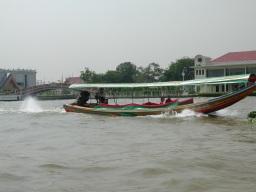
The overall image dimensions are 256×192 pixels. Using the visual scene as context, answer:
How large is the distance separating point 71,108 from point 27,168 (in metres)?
13.9

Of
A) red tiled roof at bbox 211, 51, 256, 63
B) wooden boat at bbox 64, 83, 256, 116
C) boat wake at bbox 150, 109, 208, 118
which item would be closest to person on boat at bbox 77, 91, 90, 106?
wooden boat at bbox 64, 83, 256, 116

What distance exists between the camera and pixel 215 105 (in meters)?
17.0

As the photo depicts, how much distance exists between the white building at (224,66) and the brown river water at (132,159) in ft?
133

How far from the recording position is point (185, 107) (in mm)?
17406

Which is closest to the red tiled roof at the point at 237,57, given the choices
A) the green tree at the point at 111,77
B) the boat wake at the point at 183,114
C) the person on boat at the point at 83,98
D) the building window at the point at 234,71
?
the building window at the point at 234,71

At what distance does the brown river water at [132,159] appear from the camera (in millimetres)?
6414

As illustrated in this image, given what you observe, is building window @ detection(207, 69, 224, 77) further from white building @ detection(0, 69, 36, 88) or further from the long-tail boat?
the long-tail boat

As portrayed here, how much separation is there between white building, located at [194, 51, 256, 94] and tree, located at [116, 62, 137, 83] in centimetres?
1891

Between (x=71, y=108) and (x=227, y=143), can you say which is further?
(x=71, y=108)

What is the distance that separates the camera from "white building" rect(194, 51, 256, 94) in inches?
2116

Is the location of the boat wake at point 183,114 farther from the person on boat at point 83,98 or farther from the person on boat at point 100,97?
the person on boat at point 83,98

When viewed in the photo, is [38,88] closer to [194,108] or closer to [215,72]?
[215,72]

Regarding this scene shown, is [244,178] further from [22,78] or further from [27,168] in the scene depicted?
[22,78]

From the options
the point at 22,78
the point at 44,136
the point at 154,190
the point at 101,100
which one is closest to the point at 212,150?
the point at 154,190
